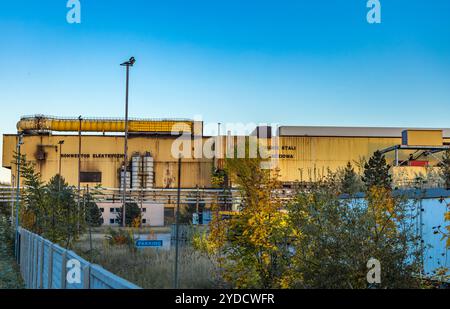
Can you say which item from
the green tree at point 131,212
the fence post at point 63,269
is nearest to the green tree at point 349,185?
the fence post at point 63,269

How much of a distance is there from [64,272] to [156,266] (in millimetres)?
9242

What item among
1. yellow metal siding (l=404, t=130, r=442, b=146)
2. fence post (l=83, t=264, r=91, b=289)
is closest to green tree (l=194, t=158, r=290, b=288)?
fence post (l=83, t=264, r=91, b=289)

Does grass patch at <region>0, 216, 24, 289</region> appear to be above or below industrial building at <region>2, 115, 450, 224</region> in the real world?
below

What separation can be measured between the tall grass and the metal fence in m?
2.50

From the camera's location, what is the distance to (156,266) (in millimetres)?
19000

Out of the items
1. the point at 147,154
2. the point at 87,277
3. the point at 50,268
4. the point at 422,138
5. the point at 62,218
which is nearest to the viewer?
the point at 87,277

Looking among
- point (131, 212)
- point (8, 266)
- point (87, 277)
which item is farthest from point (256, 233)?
point (131, 212)

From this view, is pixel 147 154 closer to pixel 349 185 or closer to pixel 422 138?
pixel 422 138

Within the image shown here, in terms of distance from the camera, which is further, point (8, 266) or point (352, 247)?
point (8, 266)

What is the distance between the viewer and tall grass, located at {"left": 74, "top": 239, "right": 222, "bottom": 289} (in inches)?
630

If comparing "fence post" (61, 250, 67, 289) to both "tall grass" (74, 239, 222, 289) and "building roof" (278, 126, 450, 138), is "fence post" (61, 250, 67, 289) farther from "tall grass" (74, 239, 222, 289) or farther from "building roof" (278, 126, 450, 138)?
"building roof" (278, 126, 450, 138)

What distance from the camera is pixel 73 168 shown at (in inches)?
2717
